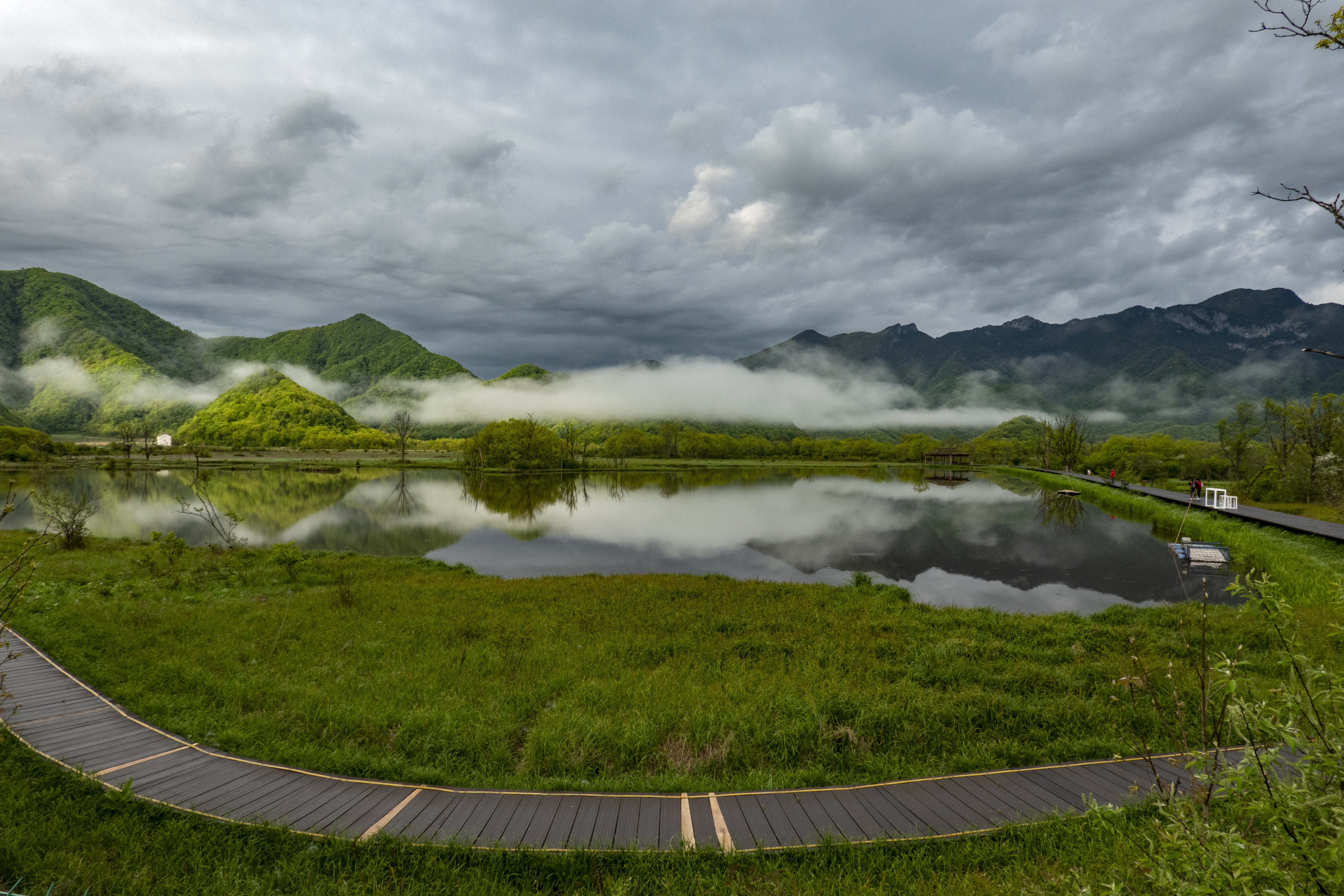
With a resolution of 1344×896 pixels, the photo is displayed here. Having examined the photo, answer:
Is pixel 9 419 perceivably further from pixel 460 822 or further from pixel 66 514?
pixel 460 822

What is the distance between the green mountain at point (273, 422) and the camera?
160m

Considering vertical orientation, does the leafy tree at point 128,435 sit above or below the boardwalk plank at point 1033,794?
above

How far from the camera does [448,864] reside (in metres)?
5.80

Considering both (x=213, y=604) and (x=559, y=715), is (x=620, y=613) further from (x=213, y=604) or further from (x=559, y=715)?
(x=213, y=604)

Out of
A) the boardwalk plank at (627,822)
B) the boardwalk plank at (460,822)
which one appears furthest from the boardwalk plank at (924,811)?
the boardwalk plank at (460,822)

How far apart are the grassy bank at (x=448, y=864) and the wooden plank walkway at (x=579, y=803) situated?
0.18m

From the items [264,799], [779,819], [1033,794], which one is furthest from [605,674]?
[1033,794]

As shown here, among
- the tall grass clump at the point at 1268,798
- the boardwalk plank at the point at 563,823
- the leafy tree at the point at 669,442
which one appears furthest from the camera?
the leafy tree at the point at 669,442

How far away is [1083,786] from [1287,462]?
6349 centimetres

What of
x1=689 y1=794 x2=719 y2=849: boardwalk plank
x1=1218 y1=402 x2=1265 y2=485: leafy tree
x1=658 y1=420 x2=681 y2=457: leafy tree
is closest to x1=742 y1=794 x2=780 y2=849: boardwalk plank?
x1=689 y1=794 x2=719 y2=849: boardwalk plank

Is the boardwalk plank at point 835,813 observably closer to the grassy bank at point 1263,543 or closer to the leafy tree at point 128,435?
the grassy bank at point 1263,543

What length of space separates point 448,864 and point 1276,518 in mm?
44064

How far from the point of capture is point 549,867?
5.85 metres

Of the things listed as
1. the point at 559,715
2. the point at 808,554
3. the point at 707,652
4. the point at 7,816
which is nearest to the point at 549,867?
the point at 559,715
